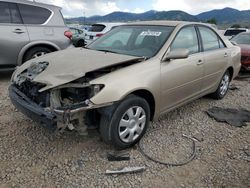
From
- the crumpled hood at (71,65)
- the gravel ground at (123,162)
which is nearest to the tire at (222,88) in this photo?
the gravel ground at (123,162)

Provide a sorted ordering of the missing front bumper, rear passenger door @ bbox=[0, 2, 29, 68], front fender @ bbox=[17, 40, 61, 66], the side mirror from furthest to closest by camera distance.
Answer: front fender @ bbox=[17, 40, 61, 66] → rear passenger door @ bbox=[0, 2, 29, 68] → the side mirror → the missing front bumper

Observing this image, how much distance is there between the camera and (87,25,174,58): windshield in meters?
3.42

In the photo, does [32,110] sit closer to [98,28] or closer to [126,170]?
[126,170]

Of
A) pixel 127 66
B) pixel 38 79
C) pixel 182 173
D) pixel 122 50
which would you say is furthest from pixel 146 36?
pixel 182 173

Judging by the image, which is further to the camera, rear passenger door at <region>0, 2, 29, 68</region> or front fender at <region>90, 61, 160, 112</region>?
rear passenger door at <region>0, 2, 29, 68</region>

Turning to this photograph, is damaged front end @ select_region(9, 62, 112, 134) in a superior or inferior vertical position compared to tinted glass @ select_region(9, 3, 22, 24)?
inferior

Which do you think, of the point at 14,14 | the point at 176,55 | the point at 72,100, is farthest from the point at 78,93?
the point at 14,14

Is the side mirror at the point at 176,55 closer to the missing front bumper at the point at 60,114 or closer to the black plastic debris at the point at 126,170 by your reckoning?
the missing front bumper at the point at 60,114

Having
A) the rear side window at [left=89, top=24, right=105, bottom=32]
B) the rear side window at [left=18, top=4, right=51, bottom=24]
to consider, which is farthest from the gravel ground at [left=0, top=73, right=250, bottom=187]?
the rear side window at [left=89, top=24, right=105, bottom=32]

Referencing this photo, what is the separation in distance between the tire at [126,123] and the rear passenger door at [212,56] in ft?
5.52

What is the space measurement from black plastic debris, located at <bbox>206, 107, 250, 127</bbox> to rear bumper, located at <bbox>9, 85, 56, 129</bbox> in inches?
110

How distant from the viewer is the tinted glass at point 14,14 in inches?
218

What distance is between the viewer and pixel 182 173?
2.67 metres

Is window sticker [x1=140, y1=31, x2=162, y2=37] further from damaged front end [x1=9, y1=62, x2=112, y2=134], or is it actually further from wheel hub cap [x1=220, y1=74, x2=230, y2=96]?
wheel hub cap [x1=220, y1=74, x2=230, y2=96]
